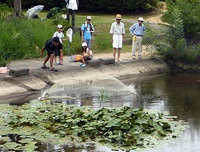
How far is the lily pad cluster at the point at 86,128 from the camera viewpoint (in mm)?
13898

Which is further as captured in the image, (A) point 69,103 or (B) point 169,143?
(A) point 69,103

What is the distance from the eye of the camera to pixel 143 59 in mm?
25781

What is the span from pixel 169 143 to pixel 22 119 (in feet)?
11.5

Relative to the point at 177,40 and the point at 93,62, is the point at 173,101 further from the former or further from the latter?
the point at 177,40

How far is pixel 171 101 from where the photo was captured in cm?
A: 1928

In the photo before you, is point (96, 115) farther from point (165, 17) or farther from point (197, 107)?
point (165, 17)

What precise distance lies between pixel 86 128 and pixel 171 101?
536 centimetres

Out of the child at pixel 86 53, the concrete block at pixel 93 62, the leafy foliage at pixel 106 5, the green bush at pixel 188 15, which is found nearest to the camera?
the child at pixel 86 53

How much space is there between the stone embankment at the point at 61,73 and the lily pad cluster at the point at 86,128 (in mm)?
3833

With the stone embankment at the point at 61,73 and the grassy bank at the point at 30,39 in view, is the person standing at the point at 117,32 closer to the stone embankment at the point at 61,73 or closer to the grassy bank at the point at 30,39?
the stone embankment at the point at 61,73

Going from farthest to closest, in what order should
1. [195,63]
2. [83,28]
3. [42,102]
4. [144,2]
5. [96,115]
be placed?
[144,2]
[195,63]
[83,28]
[42,102]
[96,115]

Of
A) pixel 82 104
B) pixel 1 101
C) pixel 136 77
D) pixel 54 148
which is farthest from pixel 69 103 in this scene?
pixel 136 77

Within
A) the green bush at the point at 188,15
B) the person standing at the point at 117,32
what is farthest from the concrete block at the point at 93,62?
the green bush at the point at 188,15

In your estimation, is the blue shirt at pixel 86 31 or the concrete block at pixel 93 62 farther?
the blue shirt at pixel 86 31
